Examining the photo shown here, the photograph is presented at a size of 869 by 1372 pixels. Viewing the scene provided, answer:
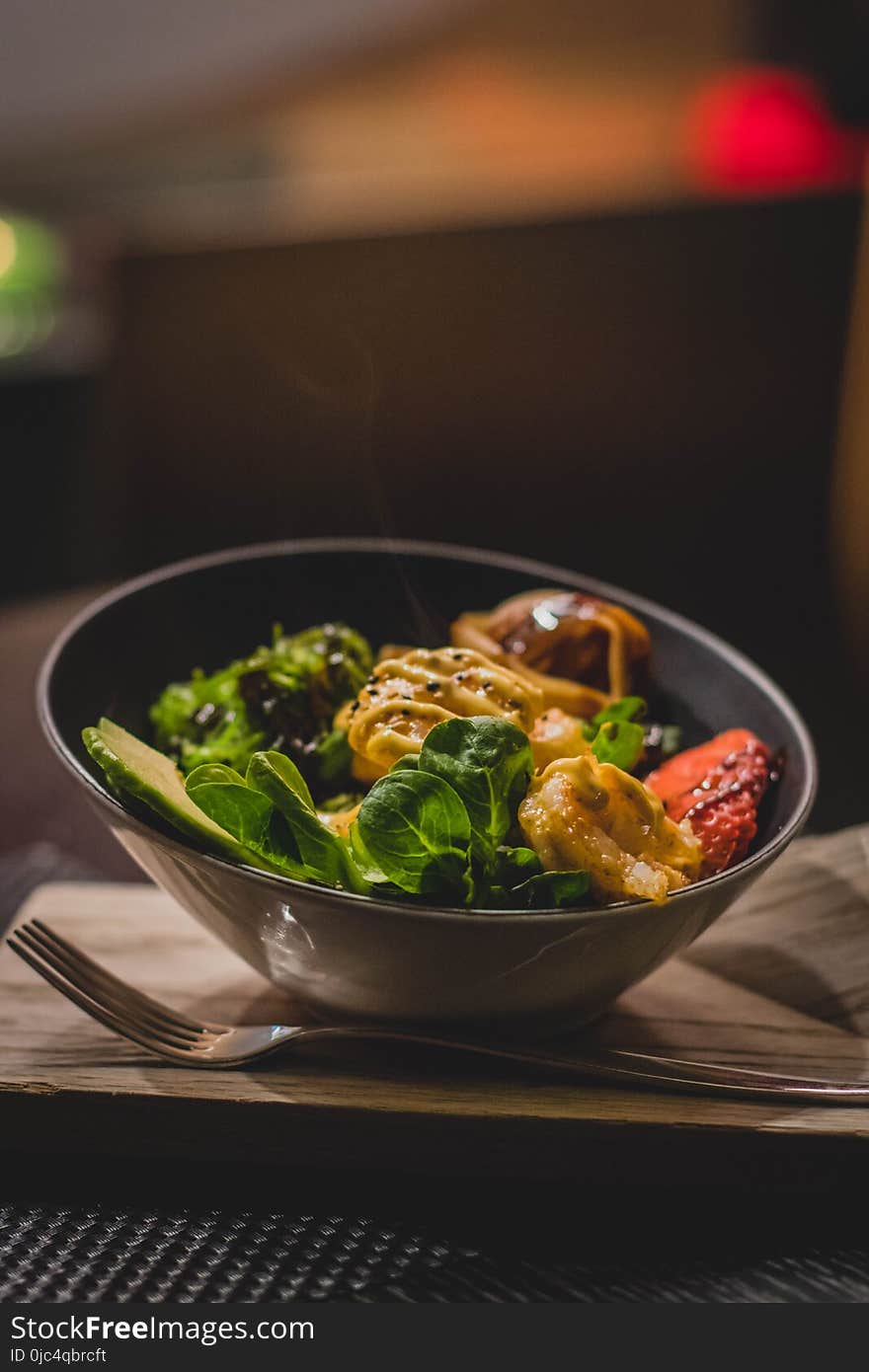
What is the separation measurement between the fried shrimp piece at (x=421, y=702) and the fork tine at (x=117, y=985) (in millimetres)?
217

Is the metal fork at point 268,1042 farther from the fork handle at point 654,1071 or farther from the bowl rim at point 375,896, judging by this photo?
the bowl rim at point 375,896

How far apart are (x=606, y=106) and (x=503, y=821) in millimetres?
7317

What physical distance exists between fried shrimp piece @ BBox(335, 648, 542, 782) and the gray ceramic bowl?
0.16 meters

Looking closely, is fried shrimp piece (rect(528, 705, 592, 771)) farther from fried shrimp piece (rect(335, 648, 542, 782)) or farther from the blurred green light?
the blurred green light

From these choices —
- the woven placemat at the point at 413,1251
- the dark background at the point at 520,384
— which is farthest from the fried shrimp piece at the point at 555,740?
the dark background at the point at 520,384

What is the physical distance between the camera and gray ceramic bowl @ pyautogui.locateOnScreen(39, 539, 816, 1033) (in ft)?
2.48

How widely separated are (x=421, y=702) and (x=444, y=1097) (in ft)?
0.89

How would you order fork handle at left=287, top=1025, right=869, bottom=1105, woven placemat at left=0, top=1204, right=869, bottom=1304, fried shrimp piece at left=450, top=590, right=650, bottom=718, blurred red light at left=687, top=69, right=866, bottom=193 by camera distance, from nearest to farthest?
woven placemat at left=0, top=1204, right=869, bottom=1304
fork handle at left=287, top=1025, right=869, bottom=1105
fried shrimp piece at left=450, top=590, right=650, bottom=718
blurred red light at left=687, top=69, right=866, bottom=193

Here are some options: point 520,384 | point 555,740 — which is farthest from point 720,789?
point 520,384

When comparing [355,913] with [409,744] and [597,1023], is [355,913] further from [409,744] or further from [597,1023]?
[597,1023]

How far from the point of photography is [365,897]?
747mm

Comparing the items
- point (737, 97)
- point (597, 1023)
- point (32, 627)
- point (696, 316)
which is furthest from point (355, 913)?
point (737, 97)

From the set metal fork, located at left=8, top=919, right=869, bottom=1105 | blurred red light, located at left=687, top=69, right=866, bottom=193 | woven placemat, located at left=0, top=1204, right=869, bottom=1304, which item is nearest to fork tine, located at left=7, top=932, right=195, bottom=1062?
metal fork, located at left=8, top=919, right=869, bottom=1105

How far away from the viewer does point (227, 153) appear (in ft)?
22.0
